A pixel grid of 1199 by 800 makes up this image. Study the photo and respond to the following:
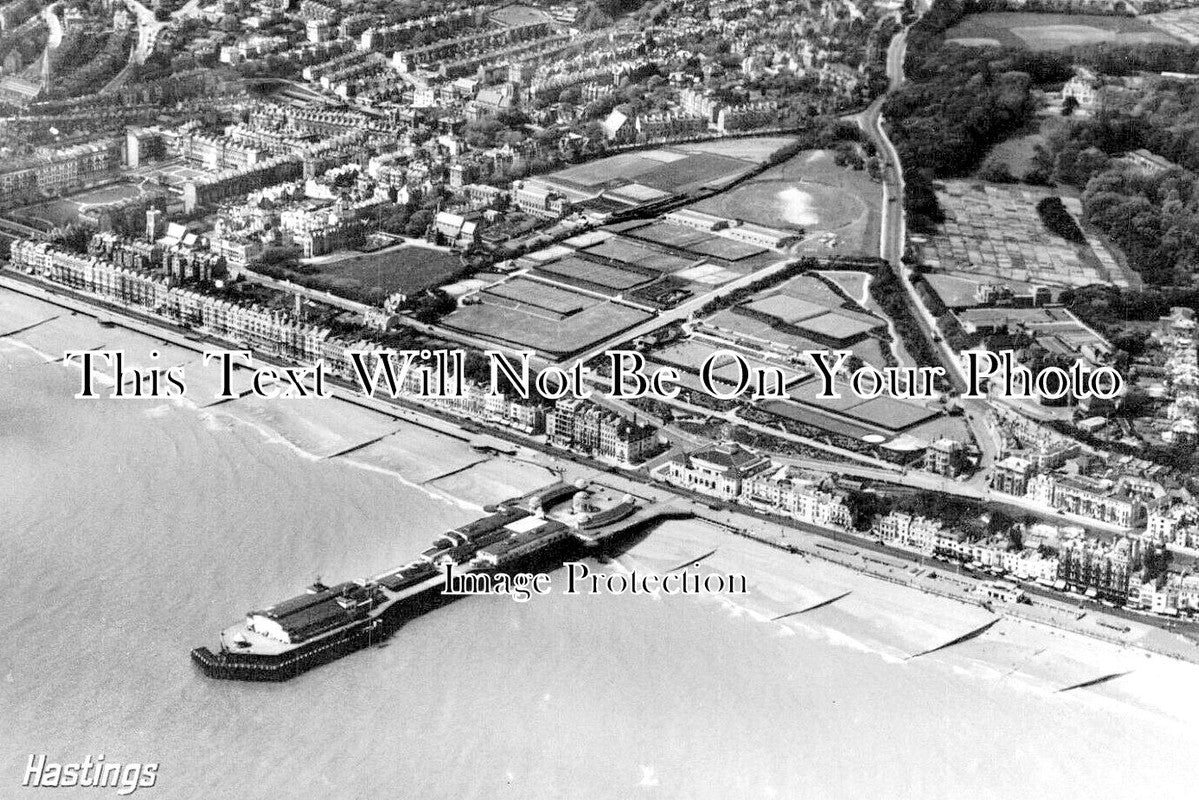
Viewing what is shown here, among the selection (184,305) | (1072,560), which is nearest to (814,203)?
(184,305)

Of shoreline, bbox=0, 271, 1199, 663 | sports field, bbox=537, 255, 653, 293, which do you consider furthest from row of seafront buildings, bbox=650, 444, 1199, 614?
sports field, bbox=537, 255, 653, 293

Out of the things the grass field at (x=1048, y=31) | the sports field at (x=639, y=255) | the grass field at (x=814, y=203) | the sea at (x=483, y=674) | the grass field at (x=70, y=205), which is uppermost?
the grass field at (x=1048, y=31)

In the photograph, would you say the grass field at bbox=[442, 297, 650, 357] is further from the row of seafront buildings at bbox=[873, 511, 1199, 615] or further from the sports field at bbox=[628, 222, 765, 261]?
the row of seafront buildings at bbox=[873, 511, 1199, 615]

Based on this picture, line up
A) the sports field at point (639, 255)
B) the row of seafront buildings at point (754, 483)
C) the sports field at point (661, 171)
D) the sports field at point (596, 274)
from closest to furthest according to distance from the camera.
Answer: the row of seafront buildings at point (754, 483) < the sports field at point (596, 274) < the sports field at point (639, 255) < the sports field at point (661, 171)

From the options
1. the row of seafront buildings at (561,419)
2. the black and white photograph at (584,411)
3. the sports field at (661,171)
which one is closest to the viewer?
the black and white photograph at (584,411)

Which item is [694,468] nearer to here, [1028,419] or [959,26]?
[1028,419]

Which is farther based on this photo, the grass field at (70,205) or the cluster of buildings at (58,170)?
the cluster of buildings at (58,170)

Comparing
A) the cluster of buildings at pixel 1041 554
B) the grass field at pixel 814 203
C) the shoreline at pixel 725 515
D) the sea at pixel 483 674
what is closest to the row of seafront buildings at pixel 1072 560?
the cluster of buildings at pixel 1041 554

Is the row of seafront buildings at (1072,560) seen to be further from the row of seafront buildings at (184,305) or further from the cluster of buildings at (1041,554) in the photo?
the row of seafront buildings at (184,305)
